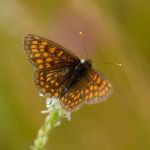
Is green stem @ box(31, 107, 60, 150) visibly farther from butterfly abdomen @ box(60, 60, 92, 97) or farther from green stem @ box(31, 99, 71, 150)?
butterfly abdomen @ box(60, 60, 92, 97)

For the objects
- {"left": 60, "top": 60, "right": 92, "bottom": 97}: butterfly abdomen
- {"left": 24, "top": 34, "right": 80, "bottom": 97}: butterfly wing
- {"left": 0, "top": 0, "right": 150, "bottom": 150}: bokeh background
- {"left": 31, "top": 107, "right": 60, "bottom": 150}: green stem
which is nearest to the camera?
{"left": 31, "top": 107, "right": 60, "bottom": 150}: green stem

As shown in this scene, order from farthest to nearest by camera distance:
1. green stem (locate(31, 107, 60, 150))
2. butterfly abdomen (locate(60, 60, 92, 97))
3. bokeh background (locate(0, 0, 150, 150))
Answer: bokeh background (locate(0, 0, 150, 150))
butterfly abdomen (locate(60, 60, 92, 97))
green stem (locate(31, 107, 60, 150))

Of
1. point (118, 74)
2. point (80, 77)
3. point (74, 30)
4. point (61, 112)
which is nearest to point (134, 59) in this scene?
point (118, 74)

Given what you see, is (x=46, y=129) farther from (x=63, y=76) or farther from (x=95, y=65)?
(x=95, y=65)

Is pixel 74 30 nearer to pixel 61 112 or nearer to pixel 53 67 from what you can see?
pixel 53 67

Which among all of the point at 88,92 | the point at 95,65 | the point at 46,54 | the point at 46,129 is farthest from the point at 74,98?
the point at 95,65

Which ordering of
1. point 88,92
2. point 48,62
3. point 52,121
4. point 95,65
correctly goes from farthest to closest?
point 95,65 → point 48,62 → point 88,92 → point 52,121

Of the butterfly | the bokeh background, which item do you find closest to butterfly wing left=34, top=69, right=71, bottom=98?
the butterfly
